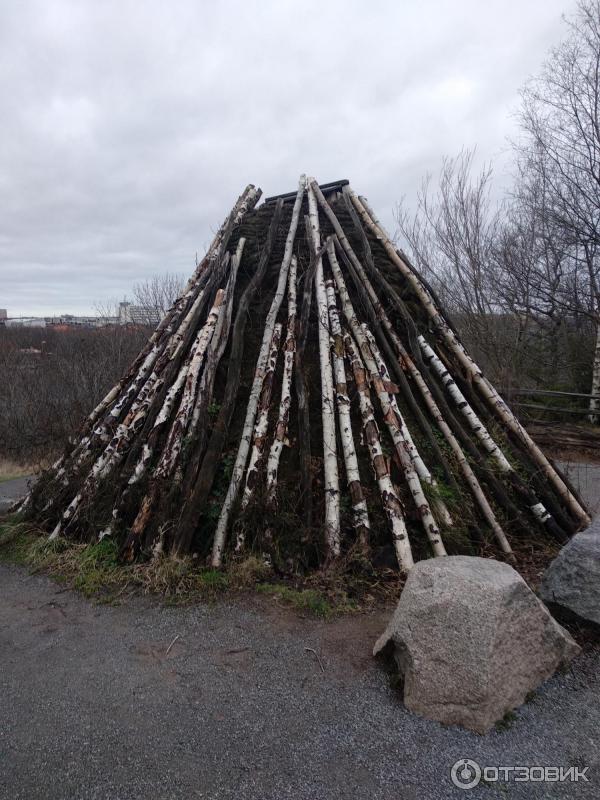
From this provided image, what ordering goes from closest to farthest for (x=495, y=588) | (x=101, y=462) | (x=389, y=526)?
(x=495, y=588) → (x=389, y=526) → (x=101, y=462)

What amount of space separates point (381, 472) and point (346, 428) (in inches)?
20.4

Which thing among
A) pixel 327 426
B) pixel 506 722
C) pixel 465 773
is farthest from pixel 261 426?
pixel 465 773

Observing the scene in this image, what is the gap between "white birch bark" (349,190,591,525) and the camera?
5125 millimetres

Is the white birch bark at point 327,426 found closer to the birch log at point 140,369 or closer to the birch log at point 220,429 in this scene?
the birch log at point 220,429

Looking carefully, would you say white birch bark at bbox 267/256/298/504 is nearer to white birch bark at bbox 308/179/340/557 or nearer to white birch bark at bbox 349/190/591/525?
white birch bark at bbox 308/179/340/557

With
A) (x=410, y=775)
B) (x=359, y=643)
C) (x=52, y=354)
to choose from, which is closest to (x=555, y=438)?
(x=359, y=643)

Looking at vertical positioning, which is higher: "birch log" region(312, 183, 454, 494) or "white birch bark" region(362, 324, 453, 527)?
"birch log" region(312, 183, 454, 494)

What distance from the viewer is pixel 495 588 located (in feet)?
9.12

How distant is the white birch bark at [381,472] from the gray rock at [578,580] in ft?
3.45

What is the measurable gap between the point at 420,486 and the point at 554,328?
1511 cm

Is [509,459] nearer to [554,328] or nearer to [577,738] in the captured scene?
[577,738]

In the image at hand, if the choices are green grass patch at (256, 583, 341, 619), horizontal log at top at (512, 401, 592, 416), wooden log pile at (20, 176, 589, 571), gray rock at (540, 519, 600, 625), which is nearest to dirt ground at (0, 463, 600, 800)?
green grass patch at (256, 583, 341, 619)

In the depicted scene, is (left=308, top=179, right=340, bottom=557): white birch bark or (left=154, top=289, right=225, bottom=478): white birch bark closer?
(left=308, top=179, right=340, bottom=557): white birch bark

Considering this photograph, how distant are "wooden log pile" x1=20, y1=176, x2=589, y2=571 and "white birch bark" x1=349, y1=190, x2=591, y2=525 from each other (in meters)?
0.02
